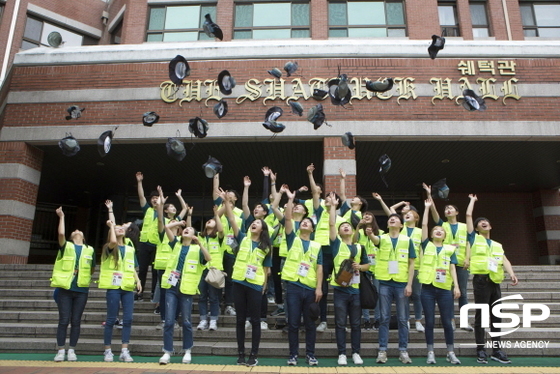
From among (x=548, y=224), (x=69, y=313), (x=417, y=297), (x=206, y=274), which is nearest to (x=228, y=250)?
(x=206, y=274)

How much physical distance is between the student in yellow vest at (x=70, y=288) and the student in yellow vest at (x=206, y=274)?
169 centimetres

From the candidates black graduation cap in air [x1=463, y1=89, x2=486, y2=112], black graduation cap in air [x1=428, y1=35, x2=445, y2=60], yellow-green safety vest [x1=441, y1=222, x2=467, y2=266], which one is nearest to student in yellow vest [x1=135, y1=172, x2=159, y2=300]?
yellow-green safety vest [x1=441, y1=222, x2=467, y2=266]

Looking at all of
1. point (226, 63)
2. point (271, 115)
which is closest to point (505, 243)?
point (271, 115)

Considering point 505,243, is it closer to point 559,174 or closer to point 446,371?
point 559,174

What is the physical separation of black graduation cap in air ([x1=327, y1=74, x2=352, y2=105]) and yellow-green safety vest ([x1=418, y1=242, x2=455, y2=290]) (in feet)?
15.3

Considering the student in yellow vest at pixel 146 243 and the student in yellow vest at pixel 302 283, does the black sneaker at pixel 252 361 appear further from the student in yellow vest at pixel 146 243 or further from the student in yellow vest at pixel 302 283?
the student in yellow vest at pixel 146 243

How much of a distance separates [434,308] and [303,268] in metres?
1.96

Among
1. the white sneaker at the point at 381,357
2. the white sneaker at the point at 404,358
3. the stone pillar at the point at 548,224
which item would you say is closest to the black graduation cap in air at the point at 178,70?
the white sneaker at the point at 381,357

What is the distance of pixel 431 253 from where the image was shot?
6.12 meters

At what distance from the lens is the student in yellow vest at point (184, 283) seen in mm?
5590

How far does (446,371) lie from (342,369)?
1.25 meters

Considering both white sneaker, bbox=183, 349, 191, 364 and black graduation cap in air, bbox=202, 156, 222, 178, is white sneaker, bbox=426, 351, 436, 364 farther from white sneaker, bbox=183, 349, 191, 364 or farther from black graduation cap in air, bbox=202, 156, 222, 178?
black graduation cap in air, bbox=202, 156, 222, 178

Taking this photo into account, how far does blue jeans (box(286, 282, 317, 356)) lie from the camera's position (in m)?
5.51

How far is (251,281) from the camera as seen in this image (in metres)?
5.55
